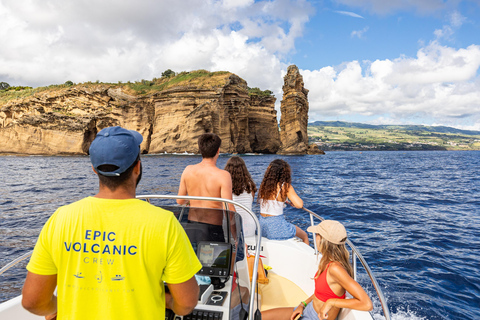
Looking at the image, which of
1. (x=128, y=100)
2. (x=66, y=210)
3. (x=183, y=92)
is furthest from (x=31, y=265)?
(x=128, y=100)

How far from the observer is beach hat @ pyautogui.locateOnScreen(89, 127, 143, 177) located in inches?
45.9

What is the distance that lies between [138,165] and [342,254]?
185cm

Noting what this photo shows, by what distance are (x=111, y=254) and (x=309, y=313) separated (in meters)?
1.98

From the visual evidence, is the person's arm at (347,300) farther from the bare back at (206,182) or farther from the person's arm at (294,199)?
the person's arm at (294,199)

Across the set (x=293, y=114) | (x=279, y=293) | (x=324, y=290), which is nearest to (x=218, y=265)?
(x=324, y=290)

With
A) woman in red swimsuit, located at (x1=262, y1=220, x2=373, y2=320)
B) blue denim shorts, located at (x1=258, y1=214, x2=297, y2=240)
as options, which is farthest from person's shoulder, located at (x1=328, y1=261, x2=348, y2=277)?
blue denim shorts, located at (x1=258, y1=214, x2=297, y2=240)

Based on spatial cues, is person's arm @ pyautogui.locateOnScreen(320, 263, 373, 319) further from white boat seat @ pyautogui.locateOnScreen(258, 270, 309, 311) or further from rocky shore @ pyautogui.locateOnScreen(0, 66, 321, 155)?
rocky shore @ pyautogui.locateOnScreen(0, 66, 321, 155)

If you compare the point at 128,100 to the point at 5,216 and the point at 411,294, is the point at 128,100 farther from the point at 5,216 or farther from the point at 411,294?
the point at 411,294

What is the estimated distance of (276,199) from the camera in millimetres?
4164

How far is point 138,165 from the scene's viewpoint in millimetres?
1310

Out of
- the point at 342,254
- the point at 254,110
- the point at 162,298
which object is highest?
the point at 254,110

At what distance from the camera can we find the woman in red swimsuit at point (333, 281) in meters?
2.19

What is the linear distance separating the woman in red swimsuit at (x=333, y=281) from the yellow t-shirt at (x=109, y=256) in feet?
4.98

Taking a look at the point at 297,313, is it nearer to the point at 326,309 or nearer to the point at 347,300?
the point at 326,309
